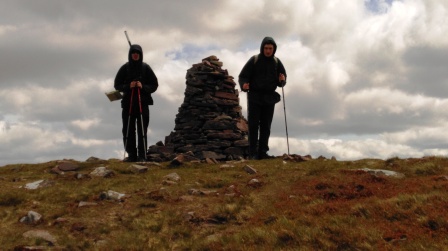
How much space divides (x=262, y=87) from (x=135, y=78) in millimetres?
5445

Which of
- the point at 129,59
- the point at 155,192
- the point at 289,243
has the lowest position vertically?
the point at 289,243

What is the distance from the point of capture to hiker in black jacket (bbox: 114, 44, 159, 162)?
60.0 feet

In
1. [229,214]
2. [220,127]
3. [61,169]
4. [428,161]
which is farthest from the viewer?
[220,127]

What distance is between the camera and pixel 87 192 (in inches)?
496

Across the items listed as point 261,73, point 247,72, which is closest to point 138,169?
point 247,72

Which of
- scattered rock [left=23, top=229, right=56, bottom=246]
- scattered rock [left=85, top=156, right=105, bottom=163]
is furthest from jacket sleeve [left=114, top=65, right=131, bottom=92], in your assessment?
scattered rock [left=23, top=229, right=56, bottom=246]

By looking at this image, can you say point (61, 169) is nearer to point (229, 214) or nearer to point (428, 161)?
point (229, 214)

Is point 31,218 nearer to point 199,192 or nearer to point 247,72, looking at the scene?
point 199,192

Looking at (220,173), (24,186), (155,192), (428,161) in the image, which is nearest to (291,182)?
(220,173)

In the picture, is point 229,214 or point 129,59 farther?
point 129,59

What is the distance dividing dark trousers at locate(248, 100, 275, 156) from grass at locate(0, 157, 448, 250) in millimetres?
3438

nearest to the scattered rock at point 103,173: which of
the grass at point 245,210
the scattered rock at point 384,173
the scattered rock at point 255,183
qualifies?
the grass at point 245,210

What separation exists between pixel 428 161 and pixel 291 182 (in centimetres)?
523

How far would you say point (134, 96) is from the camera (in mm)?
18312
